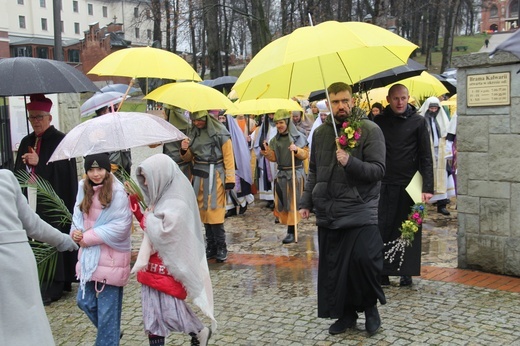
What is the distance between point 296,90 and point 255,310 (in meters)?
2.02

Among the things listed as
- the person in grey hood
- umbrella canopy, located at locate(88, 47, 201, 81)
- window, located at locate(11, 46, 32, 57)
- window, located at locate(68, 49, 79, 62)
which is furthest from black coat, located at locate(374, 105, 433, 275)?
window, located at locate(68, 49, 79, 62)

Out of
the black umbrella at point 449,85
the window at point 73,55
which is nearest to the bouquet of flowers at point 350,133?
the black umbrella at point 449,85

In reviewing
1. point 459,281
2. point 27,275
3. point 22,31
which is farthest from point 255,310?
point 22,31

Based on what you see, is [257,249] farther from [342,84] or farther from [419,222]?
[342,84]

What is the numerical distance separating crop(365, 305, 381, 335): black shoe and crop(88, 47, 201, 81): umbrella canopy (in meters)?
2.99

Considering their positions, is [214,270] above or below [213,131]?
below

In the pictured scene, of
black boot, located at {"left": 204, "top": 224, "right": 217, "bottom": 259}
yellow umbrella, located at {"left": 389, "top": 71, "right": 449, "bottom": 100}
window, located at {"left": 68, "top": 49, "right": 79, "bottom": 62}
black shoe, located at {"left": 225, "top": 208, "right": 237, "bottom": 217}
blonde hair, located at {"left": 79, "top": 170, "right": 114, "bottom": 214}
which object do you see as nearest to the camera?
blonde hair, located at {"left": 79, "top": 170, "right": 114, "bottom": 214}

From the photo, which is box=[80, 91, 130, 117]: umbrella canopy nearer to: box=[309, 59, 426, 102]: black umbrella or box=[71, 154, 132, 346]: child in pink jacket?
box=[309, 59, 426, 102]: black umbrella

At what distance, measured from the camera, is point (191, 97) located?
6812mm

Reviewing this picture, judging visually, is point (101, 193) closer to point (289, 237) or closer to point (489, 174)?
point (489, 174)

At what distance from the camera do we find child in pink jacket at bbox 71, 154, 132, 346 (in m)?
4.47

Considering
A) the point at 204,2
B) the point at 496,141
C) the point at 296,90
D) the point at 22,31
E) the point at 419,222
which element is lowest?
the point at 419,222

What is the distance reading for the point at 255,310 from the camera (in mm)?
5715

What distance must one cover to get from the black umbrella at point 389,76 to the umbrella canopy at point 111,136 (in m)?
2.11
